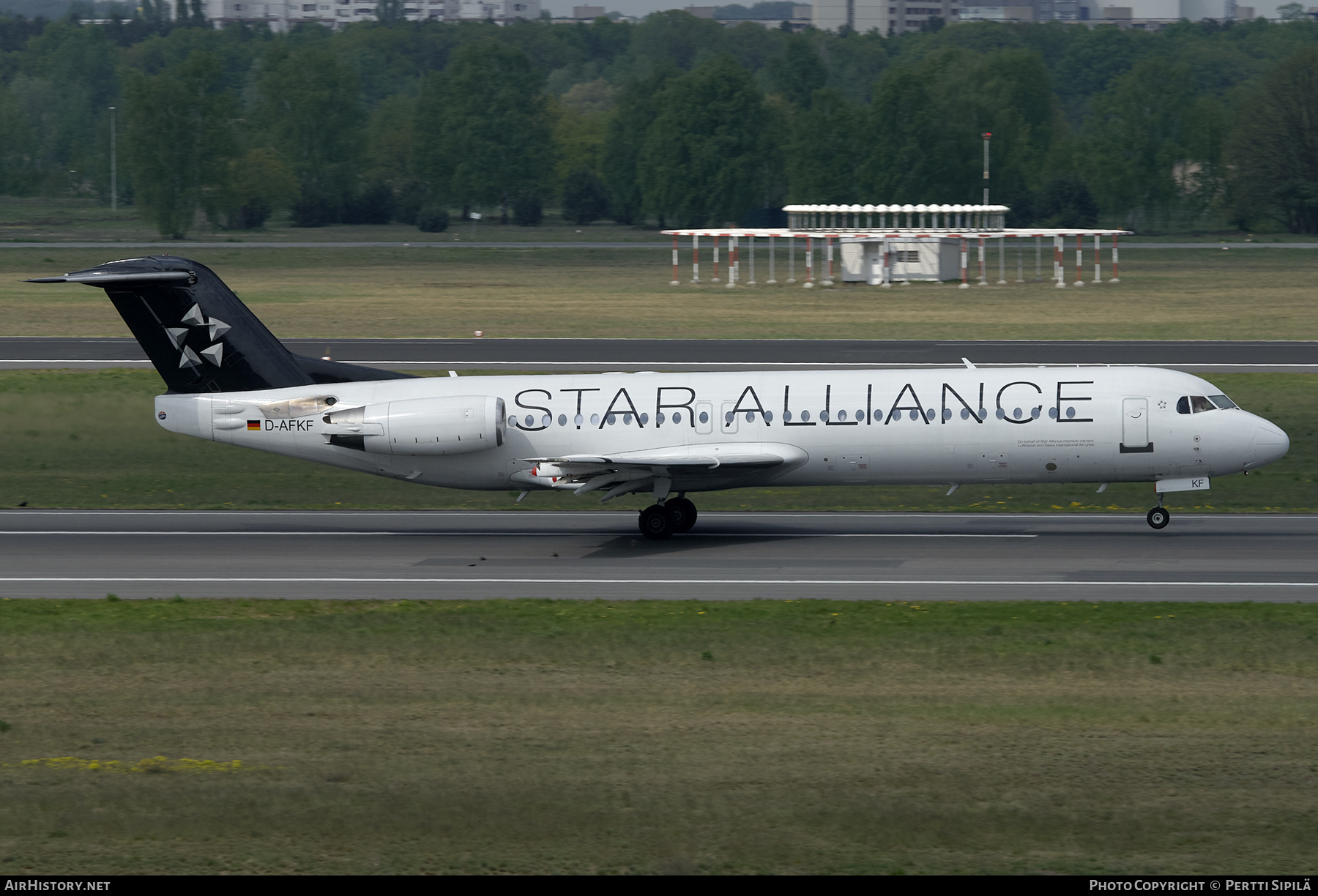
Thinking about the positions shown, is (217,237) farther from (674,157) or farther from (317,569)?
(317,569)

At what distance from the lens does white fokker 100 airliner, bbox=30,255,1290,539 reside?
31141 mm

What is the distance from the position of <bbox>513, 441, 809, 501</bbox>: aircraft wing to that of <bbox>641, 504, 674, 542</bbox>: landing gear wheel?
52cm

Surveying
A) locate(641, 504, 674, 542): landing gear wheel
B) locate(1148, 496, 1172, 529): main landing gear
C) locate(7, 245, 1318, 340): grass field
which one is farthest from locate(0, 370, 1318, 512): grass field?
locate(7, 245, 1318, 340): grass field

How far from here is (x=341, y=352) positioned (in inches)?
2420

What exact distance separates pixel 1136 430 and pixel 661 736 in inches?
682

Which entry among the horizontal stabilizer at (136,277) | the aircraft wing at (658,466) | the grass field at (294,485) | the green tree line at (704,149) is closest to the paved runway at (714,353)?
the grass field at (294,485)

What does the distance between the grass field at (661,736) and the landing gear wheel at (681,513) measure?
24.9ft

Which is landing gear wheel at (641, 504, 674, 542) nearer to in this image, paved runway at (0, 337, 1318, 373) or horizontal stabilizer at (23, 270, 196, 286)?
horizontal stabilizer at (23, 270, 196, 286)

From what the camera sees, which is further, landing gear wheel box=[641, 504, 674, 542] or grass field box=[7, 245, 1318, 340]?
grass field box=[7, 245, 1318, 340]

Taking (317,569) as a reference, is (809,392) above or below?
above

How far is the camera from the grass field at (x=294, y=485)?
36.7 m

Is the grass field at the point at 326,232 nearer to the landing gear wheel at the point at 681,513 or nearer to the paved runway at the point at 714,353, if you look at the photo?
the paved runway at the point at 714,353
